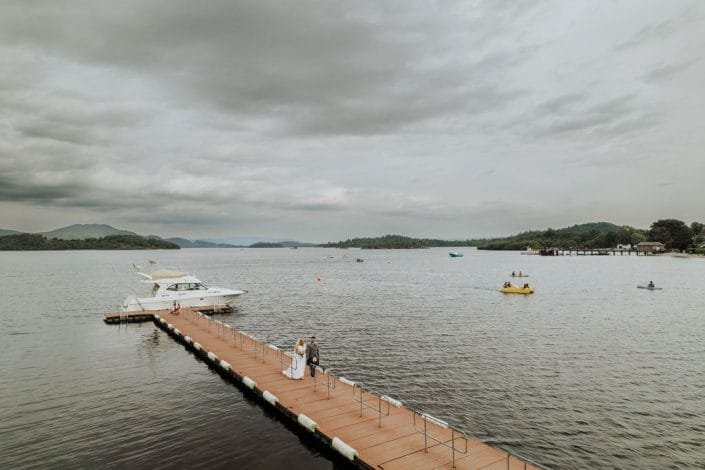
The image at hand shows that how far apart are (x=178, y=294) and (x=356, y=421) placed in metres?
39.9

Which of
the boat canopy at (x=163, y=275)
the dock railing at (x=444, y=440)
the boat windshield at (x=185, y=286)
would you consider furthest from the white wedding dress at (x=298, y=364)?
the boat canopy at (x=163, y=275)

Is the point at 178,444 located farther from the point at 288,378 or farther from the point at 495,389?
the point at 495,389

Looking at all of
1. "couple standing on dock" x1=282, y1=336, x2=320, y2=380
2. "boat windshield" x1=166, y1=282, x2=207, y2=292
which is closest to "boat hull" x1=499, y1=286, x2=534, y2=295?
"boat windshield" x1=166, y1=282, x2=207, y2=292

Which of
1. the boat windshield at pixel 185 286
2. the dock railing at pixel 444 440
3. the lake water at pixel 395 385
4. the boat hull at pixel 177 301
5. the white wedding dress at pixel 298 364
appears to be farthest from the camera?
the boat windshield at pixel 185 286

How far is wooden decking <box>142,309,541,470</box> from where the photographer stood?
46.0 ft

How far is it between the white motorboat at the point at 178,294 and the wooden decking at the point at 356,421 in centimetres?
2327

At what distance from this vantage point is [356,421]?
17359 millimetres

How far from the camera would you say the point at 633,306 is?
56.5m

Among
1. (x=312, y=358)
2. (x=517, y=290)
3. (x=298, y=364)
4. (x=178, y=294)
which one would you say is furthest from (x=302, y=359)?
(x=517, y=290)

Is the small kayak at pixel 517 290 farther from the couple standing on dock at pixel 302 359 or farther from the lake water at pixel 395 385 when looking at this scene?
the couple standing on dock at pixel 302 359

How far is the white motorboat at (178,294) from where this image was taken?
49.4 m

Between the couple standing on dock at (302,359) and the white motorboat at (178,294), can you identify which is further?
the white motorboat at (178,294)

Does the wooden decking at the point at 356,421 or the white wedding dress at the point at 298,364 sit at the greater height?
the white wedding dress at the point at 298,364

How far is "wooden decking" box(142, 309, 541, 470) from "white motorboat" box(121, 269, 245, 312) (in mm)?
23265
